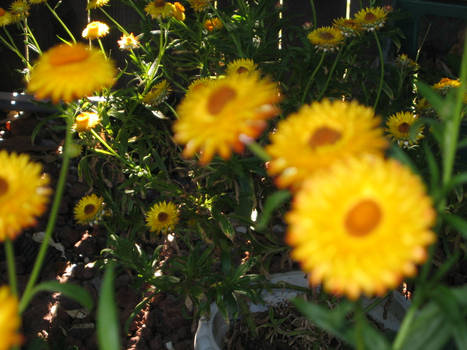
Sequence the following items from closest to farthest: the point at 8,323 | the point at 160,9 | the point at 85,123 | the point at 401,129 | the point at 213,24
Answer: the point at 8,323
the point at 401,129
the point at 85,123
the point at 160,9
the point at 213,24

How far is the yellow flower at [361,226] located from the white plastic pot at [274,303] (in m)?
0.95

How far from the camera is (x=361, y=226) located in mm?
424

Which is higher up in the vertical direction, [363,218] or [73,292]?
[363,218]

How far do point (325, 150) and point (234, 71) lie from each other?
0.82 metres

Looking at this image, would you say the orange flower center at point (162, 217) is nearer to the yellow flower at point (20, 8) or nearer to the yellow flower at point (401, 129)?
the yellow flower at point (401, 129)

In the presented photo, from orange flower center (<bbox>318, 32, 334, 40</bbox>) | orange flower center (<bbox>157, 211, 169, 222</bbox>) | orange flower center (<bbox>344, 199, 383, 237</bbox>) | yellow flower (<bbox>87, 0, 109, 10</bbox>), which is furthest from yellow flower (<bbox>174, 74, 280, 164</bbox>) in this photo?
yellow flower (<bbox>87, 0, 109, 10</bbox>)

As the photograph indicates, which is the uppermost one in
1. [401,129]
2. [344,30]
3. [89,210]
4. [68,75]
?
[68,75]

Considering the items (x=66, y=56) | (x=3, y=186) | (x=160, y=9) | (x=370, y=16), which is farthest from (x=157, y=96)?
(x=3, y=186)

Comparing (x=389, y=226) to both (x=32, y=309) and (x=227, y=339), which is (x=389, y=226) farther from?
(x=32, y=309)

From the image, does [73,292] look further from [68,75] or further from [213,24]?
[213,24]

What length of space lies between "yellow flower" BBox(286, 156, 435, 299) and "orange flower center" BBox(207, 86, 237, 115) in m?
0.14

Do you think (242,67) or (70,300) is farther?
(70,300)

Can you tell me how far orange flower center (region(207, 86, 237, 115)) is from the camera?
53 cm

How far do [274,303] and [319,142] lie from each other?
117cm
